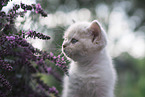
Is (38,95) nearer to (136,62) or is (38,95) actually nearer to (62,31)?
(62,31)

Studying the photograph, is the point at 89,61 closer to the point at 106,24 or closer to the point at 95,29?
the point at 95,29

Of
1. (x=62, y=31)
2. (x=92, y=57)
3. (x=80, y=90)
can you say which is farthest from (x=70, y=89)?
(x=62, y=31)

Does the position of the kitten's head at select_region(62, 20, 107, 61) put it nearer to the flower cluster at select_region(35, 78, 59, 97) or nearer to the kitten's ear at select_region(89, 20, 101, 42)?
the kitten's ear at select_region(89, 20, 101, 42)

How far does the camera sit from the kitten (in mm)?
615

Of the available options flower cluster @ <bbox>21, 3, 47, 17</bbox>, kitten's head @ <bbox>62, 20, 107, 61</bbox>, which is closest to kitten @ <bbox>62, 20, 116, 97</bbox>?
kitten's head @ <bbox>62, 20, 107, 61</bbox>

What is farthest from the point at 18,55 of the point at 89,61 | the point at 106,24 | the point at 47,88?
the point at 106,24

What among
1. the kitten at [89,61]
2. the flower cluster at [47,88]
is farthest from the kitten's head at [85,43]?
the flower cluster at [47,88]

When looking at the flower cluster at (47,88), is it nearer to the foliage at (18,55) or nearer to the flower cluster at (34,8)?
the foliage at (18,55)

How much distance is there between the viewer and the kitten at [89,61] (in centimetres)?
62

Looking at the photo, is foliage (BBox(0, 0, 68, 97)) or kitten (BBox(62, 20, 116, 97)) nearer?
foliage (BBox(0, 0, 68, 97))

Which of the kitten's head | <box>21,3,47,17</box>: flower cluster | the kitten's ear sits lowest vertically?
<box>21,3,47,17</box>: flower cluster

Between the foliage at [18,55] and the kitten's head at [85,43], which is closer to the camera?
the foliage at [18,55]

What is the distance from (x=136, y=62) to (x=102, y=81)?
383 centimetres

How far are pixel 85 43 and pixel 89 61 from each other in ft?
0.33
